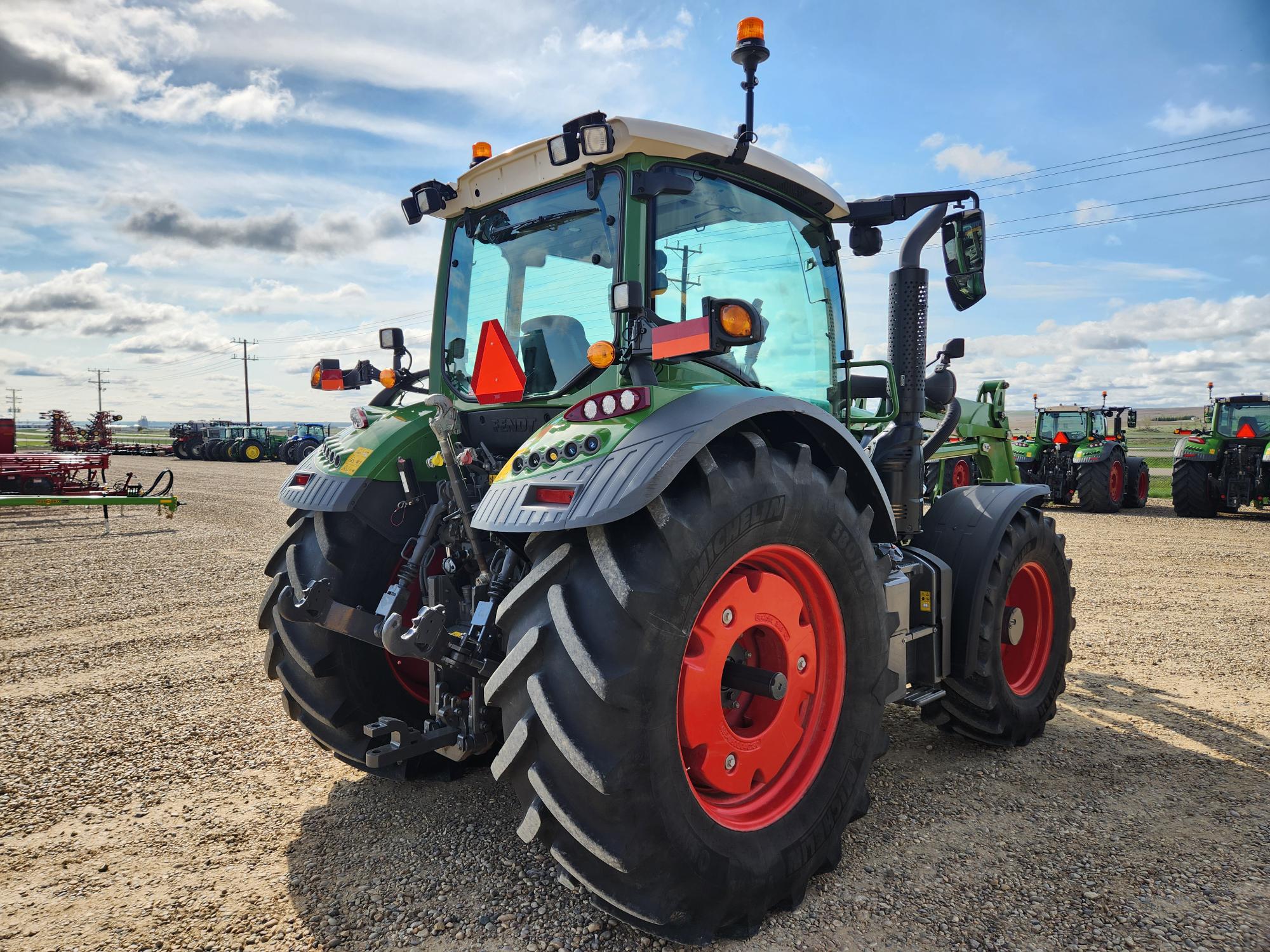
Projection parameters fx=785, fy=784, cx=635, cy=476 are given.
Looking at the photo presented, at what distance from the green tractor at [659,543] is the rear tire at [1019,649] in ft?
0.05

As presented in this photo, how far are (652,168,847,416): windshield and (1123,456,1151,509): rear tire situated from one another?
14.8 meters

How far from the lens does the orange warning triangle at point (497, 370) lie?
2.90 metres

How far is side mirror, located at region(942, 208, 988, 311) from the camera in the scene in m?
3.19

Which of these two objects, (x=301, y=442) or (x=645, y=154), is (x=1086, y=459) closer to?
(x=645, y=154)

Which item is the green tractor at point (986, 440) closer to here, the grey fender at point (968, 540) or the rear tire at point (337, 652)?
the grey fender at point (968, 540)

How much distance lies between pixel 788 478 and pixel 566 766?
1.02 m

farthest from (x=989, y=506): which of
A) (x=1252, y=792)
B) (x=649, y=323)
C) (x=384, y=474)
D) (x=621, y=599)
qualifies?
(x=384, y=474)

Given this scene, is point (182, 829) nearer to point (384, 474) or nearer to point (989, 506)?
point (384, 474)

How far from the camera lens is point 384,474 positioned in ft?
9.80

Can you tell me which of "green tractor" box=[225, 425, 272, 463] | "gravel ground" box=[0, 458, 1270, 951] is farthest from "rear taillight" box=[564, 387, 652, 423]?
"green tractor" box=[225, 425, 272, 463]

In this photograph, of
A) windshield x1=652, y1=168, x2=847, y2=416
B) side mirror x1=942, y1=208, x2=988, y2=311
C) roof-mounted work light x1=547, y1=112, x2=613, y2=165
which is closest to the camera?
roof-mounted work light x1=547, y1=112, x2=613, y2=165

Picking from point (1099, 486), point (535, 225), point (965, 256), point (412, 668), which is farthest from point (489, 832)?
point (1099, 486)

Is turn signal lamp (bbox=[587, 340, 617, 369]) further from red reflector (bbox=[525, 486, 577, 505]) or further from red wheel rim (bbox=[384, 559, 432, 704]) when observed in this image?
red wheel rim (bbox=[384, 559, 432, 704])

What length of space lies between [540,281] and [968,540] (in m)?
2.14
